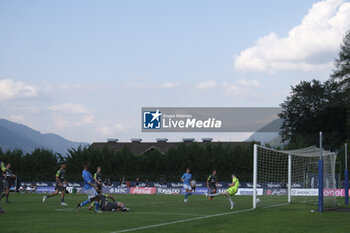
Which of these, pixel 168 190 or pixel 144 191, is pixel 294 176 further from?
pixel 144 191

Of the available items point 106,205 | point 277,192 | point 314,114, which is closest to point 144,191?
point 277,192

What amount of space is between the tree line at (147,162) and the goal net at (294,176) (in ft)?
48.6

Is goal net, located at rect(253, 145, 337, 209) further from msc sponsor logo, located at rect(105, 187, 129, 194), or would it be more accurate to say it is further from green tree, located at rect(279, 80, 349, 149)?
green tree, located at rect(279, 80, 349, 149)

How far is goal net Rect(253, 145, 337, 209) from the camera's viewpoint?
32.5 metres

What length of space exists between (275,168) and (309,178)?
543 cm

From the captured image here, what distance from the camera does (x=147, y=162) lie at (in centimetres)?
7006

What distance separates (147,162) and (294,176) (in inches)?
1246

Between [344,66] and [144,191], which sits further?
[344,66]

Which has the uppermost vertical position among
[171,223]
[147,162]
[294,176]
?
[147,162]

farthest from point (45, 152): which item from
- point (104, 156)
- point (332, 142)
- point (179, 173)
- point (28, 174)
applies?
point (332, 142)

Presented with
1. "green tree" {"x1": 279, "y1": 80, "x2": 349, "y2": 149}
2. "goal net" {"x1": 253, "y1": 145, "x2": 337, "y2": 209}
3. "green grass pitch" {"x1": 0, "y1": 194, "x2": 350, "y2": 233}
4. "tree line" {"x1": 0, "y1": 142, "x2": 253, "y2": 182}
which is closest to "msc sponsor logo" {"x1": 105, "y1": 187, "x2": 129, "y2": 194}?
"tree line" {"x1": 0, "y1": 142, "x2": 253, "y2": 182}

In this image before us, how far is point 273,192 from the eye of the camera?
4938cm

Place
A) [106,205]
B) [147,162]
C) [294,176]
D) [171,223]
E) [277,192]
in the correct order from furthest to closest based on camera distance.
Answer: [147,162] < [277,192] < [294,176] < [106,205] < [171,223]

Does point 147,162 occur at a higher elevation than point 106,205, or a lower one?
higher
